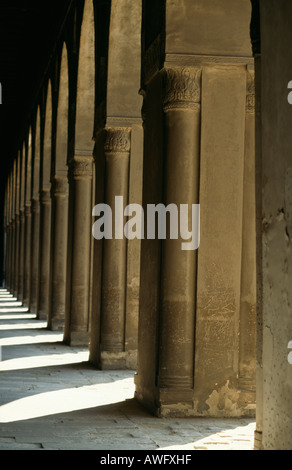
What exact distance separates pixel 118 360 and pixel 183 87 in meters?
4.91

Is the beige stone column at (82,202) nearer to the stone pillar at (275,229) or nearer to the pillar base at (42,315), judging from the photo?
the pillar base at (42,315)

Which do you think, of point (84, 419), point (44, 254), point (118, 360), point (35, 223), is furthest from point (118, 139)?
point (35, 223)

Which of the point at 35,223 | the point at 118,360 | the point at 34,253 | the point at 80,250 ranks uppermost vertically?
the point at 35,223

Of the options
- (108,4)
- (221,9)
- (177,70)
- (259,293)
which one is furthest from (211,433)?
(108,4)

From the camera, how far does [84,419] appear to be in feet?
24.4

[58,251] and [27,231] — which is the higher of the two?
[27,231]

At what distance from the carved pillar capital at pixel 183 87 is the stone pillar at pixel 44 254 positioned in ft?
43.8

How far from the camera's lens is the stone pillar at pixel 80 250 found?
14.3 meters

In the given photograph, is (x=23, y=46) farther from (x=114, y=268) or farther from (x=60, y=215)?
(x=114, y=268)

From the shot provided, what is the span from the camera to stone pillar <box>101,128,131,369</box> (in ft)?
37.3

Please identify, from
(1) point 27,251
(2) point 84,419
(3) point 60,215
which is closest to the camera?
(2) point 84,419

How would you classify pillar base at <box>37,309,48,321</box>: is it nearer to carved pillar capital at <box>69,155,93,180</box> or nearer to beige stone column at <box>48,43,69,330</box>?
beige stone column at <box>48,43,69,330</box>

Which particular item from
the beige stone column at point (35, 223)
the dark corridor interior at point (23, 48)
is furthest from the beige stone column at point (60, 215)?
the beige stone column at point (35, 223)

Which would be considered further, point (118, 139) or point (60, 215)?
point (60, 215)
